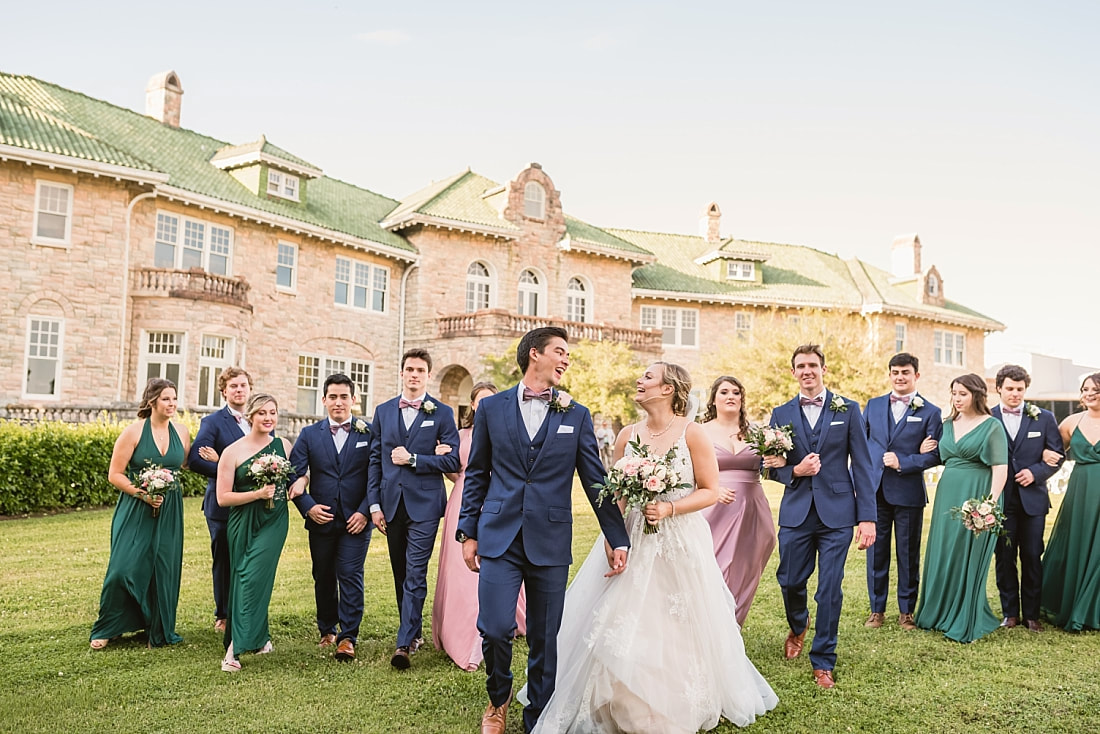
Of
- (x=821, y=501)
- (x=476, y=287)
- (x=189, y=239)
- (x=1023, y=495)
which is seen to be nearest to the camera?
(x=821, y=501)

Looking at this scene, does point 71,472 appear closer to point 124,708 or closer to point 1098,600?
point 124,708

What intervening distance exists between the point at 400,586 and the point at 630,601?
9.01ft

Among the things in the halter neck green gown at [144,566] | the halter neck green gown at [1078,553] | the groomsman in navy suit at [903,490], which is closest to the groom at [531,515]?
the halter neck green gown at [144,566]

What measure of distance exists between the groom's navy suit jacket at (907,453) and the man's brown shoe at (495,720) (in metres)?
4.78

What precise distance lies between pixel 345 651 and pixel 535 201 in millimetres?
27831

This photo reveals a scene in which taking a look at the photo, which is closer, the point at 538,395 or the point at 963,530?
the point at 538,395

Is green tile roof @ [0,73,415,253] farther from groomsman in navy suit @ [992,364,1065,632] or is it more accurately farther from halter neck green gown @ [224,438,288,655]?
groomsman in navy suit @ [992,364,1065,632]

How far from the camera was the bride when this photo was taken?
5.10 metres

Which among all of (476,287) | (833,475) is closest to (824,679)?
(833,475)

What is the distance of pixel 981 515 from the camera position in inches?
303

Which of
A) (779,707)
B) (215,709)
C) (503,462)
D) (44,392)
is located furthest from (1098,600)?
(44,392)

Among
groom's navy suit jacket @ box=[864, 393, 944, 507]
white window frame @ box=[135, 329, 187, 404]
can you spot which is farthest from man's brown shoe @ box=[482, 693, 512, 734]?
white window frame @ box=[135, 329, 187, 404]

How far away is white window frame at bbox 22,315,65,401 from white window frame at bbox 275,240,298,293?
21.8ft

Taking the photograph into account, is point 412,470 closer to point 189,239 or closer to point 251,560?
point 251,560
